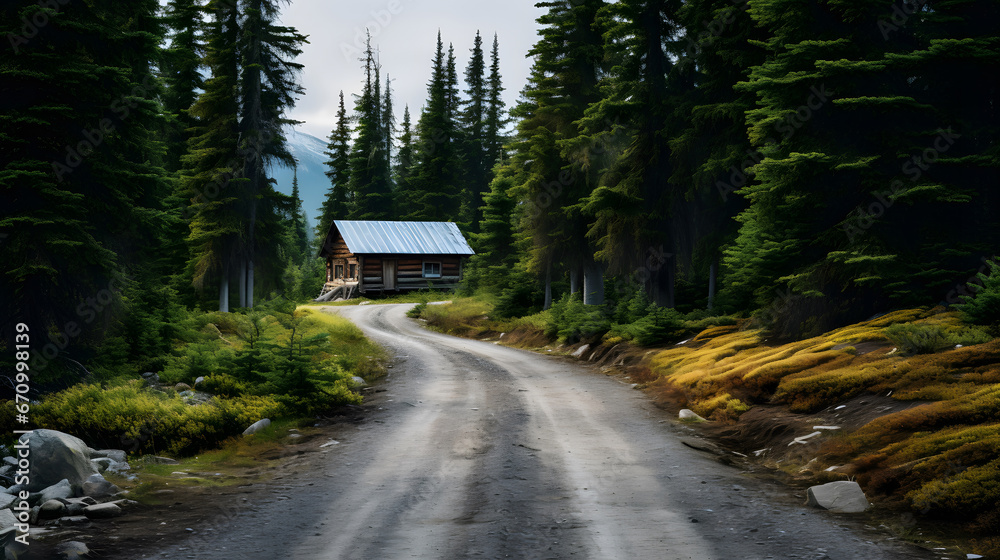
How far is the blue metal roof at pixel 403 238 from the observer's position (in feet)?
150

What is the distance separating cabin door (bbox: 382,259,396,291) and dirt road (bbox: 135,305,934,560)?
115 ft

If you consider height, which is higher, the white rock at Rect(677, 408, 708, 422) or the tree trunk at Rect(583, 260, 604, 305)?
the tree trunk at Rect(583, 260, 604, 305)

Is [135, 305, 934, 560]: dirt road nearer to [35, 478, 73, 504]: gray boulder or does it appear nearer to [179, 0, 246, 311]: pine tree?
[35, 478, 73, 504]: gray boulder

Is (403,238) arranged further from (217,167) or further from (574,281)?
(574,281)

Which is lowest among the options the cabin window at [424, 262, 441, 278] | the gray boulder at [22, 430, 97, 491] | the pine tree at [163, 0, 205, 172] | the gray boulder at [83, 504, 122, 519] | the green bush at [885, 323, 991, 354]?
the gray boulder at [83, 504, 122, 519]

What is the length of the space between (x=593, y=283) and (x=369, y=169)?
41.5 m

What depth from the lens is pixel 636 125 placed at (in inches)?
812

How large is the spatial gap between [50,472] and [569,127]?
21.6 metres

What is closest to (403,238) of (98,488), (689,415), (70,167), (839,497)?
(70,167)

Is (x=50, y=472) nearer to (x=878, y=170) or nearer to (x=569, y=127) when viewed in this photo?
(x=878, y=170)

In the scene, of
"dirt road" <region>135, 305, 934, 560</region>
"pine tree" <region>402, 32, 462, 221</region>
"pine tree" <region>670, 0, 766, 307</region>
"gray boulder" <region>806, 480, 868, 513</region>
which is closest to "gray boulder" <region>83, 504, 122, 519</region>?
"dirt road" <region>135, 305, 934, 560</region>

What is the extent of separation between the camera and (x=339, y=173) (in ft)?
210

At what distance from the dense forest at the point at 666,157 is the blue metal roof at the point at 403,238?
20550 mm

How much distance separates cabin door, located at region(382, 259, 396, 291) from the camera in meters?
46.6
